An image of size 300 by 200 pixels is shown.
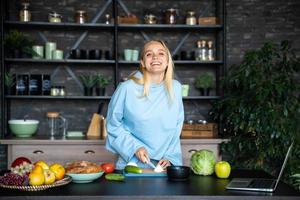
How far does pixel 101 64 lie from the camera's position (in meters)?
5.56

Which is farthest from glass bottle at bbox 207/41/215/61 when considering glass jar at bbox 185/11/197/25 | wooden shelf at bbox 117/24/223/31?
glass jar at bbox 185/11/197/25

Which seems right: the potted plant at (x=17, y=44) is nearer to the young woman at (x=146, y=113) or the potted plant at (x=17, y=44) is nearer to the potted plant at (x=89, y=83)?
the potted plant at (x=89, y=83)

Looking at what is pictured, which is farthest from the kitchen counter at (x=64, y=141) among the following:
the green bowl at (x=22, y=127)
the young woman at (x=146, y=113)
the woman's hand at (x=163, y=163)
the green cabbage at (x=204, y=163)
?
the green cabbage at (x=204, y=163)

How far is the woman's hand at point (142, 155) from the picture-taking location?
2.62m

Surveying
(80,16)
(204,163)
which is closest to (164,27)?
(80,16)

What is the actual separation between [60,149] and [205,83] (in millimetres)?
1908

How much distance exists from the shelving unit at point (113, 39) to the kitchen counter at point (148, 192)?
302 cm

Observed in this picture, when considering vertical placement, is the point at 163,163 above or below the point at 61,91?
below

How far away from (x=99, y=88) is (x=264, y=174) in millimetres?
3035

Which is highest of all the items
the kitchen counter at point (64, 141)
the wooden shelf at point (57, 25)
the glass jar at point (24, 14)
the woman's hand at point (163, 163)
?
the glass jar at point (24, 14)

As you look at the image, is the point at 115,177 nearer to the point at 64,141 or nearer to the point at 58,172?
the point at 58,172

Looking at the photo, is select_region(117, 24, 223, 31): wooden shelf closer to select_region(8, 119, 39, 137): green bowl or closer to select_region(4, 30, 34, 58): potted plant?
select_region(4, 30, 34, 58): potted plant

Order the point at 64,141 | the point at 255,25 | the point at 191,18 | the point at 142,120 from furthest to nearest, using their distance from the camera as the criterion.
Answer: the point at 255,25
the point at 191,18
the point at 64,141
the point at 142,120

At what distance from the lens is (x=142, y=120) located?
2.80 m
